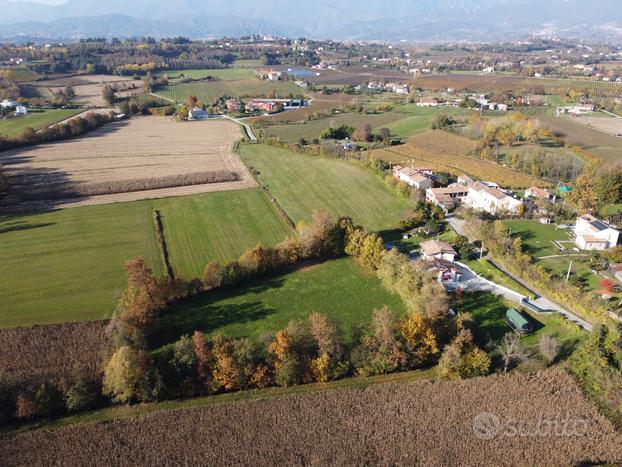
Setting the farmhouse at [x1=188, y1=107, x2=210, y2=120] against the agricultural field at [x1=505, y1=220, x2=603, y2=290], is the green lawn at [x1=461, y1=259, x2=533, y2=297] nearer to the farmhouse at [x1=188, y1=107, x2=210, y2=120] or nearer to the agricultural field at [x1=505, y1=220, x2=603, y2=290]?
the agricultural field at [x1=505, y1=220, x2=603, y2=290]

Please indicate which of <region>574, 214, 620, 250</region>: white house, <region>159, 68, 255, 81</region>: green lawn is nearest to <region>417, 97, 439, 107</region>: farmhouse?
<region>159, 68, 255, 81</region>: green lawn

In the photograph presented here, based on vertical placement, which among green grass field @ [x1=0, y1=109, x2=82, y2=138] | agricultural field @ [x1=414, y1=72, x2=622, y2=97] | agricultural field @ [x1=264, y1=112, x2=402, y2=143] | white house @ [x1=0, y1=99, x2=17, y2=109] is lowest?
agricultural field @ [x1=264, y1=112, x2=402, y2=143]

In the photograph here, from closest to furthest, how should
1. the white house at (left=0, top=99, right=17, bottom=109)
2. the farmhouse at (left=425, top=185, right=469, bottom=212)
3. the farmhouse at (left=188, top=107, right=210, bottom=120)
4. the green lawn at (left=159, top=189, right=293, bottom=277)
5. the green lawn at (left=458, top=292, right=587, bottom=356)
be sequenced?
the green lawn at (left=458, top=292, right=587, bottom=356), the green lawn at (left=159, top=189, right=293, bottom=277), the farmhouse at (left=425, top=185, right=469, bottom=212), the white house at (left=0, top=99, right=17, bottom=109), the farmhouse at (left=188, top=107, right=210, bottom=120)

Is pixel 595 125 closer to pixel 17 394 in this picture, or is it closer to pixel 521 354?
pixel 521 354

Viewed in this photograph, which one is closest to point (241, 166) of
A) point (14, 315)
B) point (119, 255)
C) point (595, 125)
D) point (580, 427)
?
point (119, 255)

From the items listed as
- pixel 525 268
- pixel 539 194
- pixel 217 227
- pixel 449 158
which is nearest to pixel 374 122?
pixel 449 158
